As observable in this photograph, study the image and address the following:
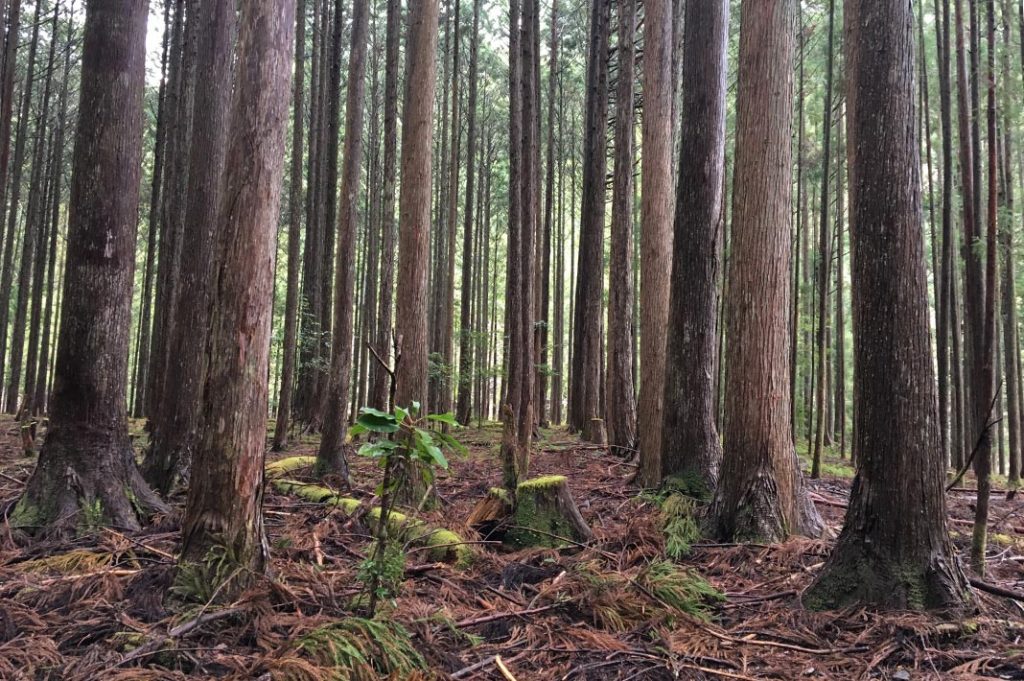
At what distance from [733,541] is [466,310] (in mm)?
12790

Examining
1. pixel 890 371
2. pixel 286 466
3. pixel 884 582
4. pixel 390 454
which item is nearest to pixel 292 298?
pixel 286 466

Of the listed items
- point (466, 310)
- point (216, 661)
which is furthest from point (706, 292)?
point (466, 310)

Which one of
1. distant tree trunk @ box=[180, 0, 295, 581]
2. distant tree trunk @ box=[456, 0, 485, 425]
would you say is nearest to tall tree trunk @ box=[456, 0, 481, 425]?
distant tree trunk @ box=[456, 0, 485, 425]

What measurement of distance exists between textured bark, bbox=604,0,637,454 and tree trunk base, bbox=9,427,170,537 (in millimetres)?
7538

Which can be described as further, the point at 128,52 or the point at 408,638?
the point at 128,52

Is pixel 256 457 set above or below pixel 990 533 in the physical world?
above

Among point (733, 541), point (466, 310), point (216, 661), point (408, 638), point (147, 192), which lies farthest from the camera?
point (147, 192)

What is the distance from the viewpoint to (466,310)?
57.3ft

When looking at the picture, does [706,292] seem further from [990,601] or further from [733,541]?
[990,601]

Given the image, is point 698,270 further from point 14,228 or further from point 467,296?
point 14,228

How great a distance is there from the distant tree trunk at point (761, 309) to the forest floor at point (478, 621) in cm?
51

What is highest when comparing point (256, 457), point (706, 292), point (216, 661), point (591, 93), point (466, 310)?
point (591, 93)

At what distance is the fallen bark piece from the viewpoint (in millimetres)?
4742

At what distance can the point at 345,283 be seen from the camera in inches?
316
